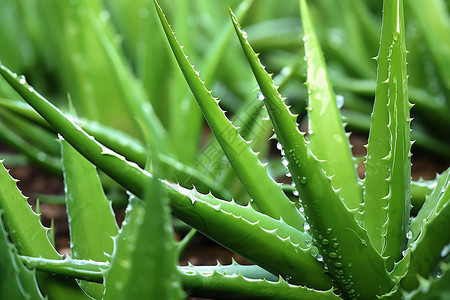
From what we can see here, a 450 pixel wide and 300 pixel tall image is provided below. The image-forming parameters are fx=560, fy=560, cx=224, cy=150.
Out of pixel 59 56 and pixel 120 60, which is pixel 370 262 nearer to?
pixel 120 60

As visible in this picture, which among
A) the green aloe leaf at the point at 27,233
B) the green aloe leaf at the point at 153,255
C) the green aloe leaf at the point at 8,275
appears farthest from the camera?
the green aloe leaf at the point at 27,233

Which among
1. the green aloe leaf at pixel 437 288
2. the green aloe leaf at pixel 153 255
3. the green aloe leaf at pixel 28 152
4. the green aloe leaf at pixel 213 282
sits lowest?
the green aloe leaf at pixel 437 288

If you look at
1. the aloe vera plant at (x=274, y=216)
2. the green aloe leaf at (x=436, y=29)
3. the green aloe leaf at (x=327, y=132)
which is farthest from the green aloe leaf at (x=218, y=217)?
the green aloe leaf at (x=436, y=29)

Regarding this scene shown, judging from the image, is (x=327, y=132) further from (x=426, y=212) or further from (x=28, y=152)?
(x=28, y=152)

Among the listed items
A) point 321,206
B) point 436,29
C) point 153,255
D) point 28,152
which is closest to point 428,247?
point 321,206

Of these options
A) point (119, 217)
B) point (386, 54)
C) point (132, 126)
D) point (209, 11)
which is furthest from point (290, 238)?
point (209, 11)

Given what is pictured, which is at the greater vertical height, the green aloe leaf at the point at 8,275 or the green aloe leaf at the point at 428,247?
the green aloe leaf at the point at 8,275

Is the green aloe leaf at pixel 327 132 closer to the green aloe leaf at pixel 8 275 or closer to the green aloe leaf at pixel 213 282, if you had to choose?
the green aloe leaf at pixel 213 282
